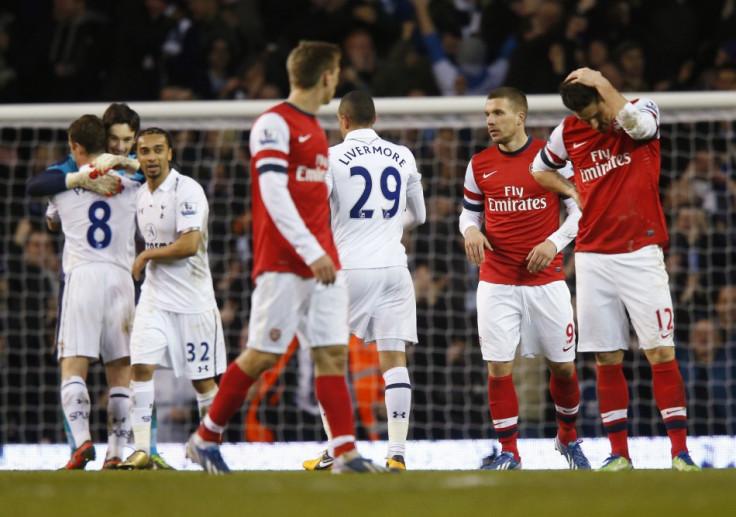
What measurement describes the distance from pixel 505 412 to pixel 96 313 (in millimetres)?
2662

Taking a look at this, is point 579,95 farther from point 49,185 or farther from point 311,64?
point 49,185

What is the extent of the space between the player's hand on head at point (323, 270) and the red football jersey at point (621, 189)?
1910mm

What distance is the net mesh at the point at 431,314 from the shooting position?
9570 millimetres

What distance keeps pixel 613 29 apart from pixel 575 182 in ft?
18.8

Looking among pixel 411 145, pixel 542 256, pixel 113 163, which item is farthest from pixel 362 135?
pixel 411 145

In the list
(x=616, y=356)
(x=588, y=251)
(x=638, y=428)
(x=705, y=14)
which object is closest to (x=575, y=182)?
(x=588, y=251)

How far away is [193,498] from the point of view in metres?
4.33

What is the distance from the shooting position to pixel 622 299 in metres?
6.25

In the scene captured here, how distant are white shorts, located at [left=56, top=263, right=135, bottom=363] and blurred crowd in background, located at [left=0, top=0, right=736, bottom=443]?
8.54 feet

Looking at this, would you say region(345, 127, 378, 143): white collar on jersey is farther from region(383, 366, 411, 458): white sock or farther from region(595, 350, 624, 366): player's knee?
region(595, 350, 624, 366): player's knee

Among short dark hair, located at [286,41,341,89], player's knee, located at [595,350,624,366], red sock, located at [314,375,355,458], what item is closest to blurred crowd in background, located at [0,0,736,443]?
player's knee, located at [595,350,624,366]

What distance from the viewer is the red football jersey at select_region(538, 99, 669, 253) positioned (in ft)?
20.3

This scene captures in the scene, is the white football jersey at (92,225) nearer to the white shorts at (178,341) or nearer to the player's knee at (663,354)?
the white shorts at (178,341)

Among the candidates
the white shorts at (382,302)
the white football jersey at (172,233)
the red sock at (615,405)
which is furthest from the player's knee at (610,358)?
the white football jersey at (172,233)
